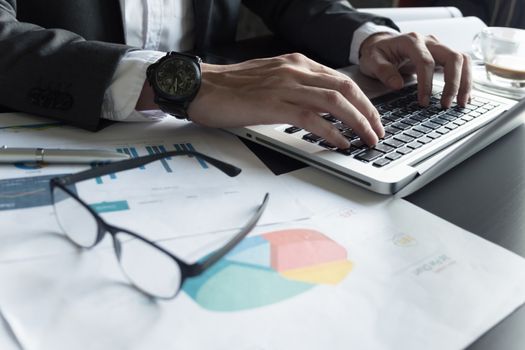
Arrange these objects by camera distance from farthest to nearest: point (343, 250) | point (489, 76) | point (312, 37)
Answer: point (312, 37) → point (489, 76) → point (343, 250)

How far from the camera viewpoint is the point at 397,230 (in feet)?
1.41

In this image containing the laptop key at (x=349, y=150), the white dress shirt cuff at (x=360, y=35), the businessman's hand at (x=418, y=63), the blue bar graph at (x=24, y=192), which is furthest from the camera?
the white dress shirt cuff at (x=360, y=35)

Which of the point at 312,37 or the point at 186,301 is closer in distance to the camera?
the point at 186,301

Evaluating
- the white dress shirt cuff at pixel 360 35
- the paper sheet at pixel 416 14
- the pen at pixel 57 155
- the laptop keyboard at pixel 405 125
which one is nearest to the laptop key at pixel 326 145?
the laptop keyboard at pixel 405 125

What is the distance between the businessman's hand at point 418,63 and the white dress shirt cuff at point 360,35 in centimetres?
1

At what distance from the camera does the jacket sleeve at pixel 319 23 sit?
915mm

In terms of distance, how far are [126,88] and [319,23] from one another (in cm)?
50

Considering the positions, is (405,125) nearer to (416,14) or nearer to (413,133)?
(413,133)

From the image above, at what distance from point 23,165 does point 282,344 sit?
1.04 feet

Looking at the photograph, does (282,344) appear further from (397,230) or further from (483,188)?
(483,188)

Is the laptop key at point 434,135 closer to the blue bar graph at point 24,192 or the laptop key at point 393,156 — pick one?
the laptop key at point 393,156

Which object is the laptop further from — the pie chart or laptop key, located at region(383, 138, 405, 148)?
the pie chart

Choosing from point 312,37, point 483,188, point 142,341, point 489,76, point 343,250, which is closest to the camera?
point 142,341

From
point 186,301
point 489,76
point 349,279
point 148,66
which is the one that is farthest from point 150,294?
point 489,76
